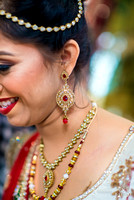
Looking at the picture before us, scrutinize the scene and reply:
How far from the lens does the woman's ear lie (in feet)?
2.64

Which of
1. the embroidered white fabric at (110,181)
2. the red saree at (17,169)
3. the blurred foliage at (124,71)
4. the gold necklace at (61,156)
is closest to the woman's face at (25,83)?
the gold necklace at (61,156)

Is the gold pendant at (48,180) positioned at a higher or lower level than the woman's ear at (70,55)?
lower

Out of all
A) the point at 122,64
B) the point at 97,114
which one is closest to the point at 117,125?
the point at 97,114

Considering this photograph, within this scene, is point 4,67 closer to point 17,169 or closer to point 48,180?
point 48,180

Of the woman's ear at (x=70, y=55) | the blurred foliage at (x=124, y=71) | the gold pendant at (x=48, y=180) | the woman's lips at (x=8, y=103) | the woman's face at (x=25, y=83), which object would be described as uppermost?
the blurred foliage at (x=124, y=71)

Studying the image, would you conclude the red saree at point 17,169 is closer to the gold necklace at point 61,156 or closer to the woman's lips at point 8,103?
the gold necklace at point 61,156

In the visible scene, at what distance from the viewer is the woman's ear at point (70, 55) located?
805 millimetres

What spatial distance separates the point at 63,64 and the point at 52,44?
0.07 metres

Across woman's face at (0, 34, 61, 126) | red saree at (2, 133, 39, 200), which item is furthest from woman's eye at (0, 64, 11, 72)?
red saree at (2, 133, 39, 200)

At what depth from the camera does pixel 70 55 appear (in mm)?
817

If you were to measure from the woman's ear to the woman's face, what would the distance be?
0.11 feet

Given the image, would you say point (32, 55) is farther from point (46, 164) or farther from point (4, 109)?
point (46, 164)

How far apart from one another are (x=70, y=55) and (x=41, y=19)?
14 centimetres

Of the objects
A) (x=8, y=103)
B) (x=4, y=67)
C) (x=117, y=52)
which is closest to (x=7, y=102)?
(x=8, y=103)
